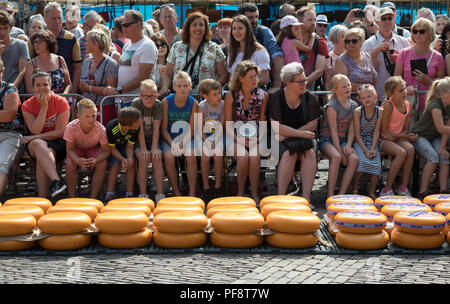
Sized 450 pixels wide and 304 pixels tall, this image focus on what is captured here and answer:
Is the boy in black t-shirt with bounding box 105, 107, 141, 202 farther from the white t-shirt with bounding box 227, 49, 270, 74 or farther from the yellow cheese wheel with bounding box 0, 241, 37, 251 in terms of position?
the yellow cheese wheel with bounding box 0, 241, 37, 251

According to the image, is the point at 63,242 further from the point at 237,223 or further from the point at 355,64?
the point at 355,64

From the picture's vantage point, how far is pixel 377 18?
9.54 metres

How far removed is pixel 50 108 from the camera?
24.4 feet

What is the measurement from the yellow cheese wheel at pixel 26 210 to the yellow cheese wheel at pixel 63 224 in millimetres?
266

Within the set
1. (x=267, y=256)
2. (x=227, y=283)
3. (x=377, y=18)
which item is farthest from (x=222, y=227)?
(x=377, y=18)

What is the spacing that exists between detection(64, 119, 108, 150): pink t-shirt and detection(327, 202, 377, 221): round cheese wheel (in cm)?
278

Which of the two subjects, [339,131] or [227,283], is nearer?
[227,283]

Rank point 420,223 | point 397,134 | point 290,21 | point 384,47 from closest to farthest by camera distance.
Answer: point 420,223 < point 397,134 < point 290,21 < point 384,47

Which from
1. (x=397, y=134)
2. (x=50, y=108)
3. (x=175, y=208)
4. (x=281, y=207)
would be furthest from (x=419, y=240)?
(x=50, y=108)

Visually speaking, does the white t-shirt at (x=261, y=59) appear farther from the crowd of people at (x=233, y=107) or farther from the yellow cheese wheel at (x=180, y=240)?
the yellow cheese wheel at (x=180, y=240)

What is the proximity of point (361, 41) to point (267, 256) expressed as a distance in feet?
12.3

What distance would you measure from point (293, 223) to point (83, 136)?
116 inches

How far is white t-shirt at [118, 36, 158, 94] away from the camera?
7977 millimetres
